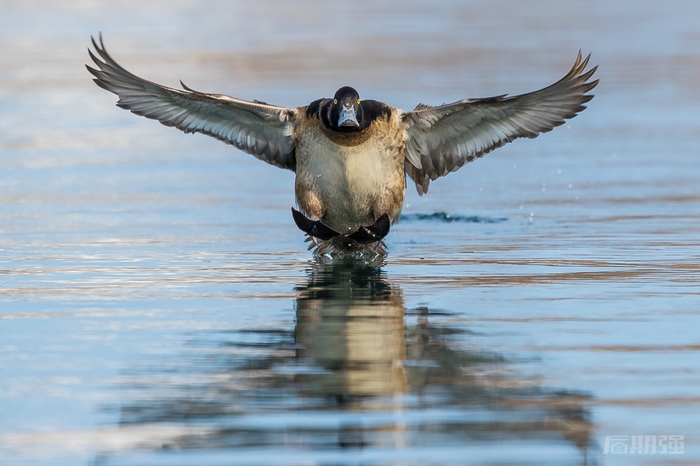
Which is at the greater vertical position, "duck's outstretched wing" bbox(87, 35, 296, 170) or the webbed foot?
"duck's outstretched wing" bbox(87, 35, 296, 170)

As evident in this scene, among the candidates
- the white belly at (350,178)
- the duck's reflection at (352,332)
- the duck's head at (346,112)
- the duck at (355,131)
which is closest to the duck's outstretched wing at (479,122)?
the duck at (355,131)

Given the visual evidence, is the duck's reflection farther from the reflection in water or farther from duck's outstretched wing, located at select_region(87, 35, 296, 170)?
duck's outstretched wing, located at select_region(87, 35, 296, 170)

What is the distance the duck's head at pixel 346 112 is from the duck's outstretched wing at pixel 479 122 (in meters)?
0.63

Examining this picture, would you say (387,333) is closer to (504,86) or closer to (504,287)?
(504,287)

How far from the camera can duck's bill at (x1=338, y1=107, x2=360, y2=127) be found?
31.3 ft

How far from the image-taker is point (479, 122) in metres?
10.3

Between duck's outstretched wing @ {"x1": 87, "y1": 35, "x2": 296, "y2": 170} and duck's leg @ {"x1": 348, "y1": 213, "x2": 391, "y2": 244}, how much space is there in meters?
1.23

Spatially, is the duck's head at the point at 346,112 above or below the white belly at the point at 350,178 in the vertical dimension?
above

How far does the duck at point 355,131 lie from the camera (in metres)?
9.84

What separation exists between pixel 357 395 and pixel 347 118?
4008 mm

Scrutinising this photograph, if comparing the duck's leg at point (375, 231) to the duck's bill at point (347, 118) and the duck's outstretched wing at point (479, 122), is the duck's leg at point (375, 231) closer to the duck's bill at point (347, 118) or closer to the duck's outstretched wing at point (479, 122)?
the duck's bill at point (347, 118)

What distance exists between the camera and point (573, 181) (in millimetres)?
12898

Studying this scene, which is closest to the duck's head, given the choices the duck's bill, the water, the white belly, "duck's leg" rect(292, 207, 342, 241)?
the duck's bill

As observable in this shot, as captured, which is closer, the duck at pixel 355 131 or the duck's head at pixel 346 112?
the duck's head at pixel 346 112
